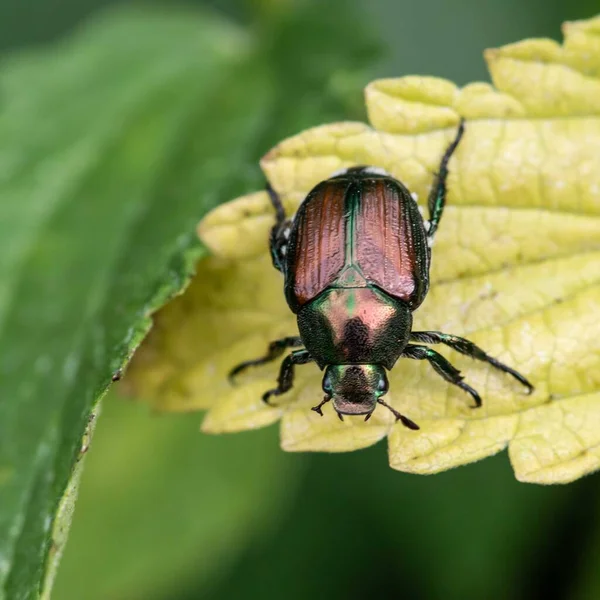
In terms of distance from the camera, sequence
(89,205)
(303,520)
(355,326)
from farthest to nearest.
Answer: (303,520) < (89,205) < (355,326)

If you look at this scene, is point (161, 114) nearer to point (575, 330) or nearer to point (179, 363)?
point (179, 363)

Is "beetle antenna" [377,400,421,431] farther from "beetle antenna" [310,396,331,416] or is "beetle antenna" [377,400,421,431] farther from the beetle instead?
"beetle antenna" [310,396,331,416]

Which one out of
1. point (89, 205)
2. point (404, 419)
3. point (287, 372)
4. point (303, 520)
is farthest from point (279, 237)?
point (303, 520)

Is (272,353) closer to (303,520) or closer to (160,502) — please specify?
(160,502)

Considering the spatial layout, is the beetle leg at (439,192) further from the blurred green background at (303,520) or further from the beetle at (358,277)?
the blurred green background at (303,520)

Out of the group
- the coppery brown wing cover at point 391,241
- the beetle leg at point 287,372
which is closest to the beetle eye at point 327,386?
the beetle leg at point 287,372

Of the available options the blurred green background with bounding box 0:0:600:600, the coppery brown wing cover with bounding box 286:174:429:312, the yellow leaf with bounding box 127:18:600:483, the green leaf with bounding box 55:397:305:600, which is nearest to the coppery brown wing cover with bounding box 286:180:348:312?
the coppery brown wing cover with bounding box 286:174:429:312
